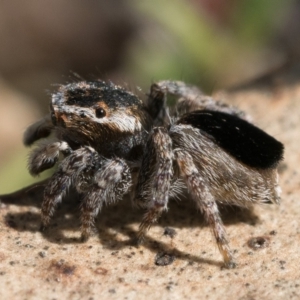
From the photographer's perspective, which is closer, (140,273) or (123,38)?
(140,273)

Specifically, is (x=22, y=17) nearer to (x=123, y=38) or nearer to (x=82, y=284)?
(x=123, y=38)

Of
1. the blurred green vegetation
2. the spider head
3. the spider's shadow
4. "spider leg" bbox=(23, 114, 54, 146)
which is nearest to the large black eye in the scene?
the spider head

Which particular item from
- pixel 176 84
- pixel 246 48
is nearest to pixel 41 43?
pixel 246 48

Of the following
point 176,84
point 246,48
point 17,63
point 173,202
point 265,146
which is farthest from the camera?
point 17,63

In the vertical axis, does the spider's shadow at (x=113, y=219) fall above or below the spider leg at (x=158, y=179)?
below

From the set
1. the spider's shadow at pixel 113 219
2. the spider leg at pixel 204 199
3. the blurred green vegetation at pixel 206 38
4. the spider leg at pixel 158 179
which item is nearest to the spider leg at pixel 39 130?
the spider's shadow at pixel 113 219

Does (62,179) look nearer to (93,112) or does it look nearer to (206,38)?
(93,112)

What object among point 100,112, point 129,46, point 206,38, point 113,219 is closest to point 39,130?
point 100,112

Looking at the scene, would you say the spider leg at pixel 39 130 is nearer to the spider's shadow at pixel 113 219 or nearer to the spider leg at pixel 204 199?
the spider's shadow at pixel 113 219

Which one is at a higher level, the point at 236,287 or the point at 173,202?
the point at 173,202
